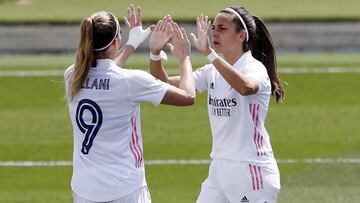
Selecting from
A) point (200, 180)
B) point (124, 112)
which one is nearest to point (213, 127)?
point (124, 112)

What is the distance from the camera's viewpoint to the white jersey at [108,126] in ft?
29.4

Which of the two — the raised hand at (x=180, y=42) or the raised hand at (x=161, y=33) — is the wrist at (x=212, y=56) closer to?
the raised hand at (x=180, y=42)

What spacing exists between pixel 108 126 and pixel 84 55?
55 centimetres

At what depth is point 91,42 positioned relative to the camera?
894 cm

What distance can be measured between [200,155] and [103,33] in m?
6.75

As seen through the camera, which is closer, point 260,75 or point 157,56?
point 260,75

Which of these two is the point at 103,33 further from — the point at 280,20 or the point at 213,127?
the point at 280,20

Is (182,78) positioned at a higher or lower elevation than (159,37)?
lower

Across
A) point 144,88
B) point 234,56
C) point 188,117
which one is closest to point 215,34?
point 234,56

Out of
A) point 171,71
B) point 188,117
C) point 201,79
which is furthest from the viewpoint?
point 171,71

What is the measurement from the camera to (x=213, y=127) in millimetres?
9695

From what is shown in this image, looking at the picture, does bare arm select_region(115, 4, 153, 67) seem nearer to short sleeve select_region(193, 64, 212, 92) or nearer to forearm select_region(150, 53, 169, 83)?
forearm select_region(150, 53, 169, 83)

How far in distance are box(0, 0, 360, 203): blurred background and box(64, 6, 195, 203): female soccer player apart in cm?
363

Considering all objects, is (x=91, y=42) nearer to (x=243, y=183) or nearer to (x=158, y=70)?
(x=158, y=70)
